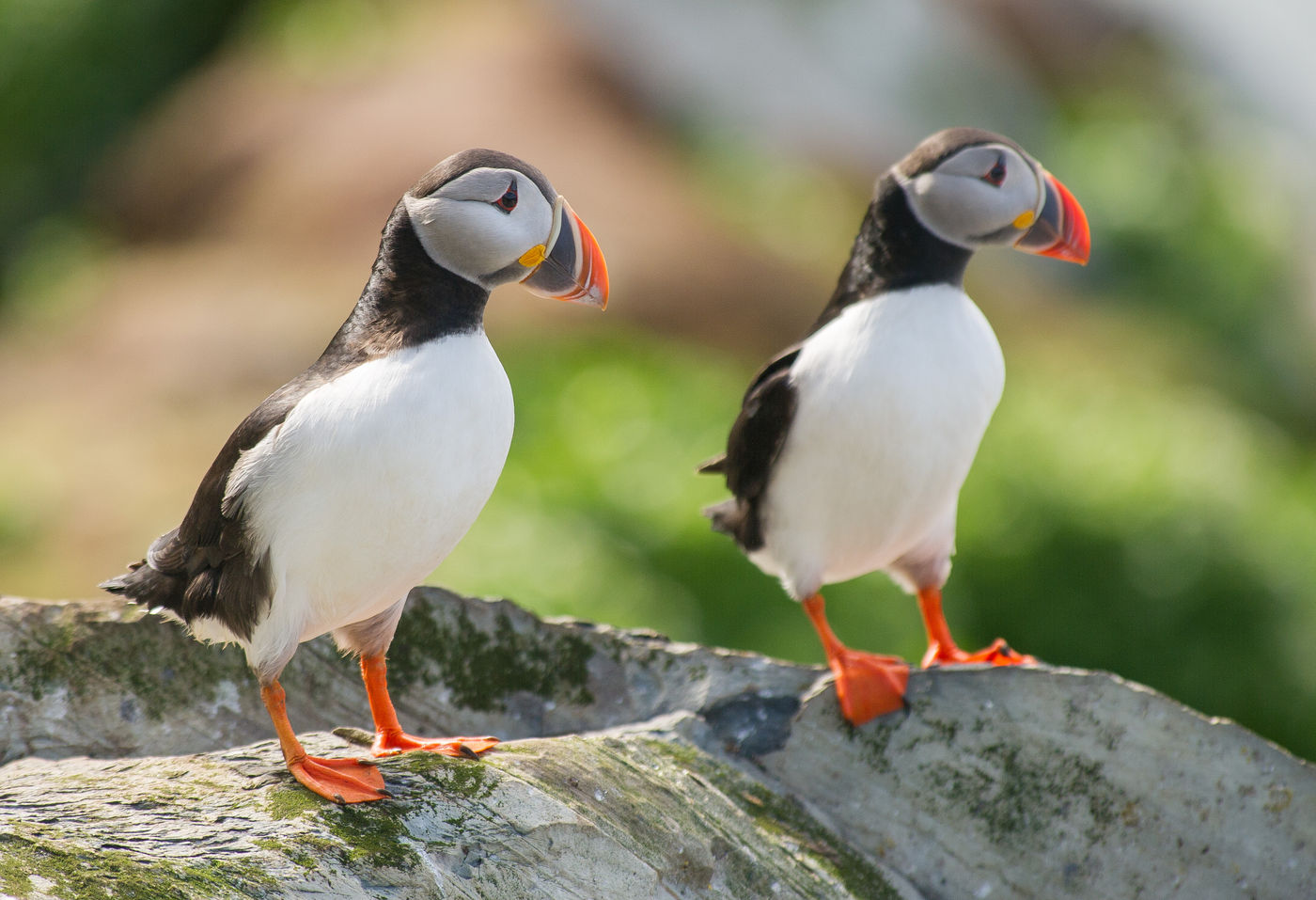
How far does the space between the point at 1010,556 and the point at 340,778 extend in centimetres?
552

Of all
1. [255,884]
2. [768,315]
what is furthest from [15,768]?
[768,315]

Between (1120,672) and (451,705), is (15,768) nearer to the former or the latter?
(451,705)

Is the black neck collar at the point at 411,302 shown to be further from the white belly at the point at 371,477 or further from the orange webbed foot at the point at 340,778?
the orange webbed foot at the point at 340,778

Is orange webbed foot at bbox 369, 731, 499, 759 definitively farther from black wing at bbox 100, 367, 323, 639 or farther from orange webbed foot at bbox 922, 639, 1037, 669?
orange webbed foot at bbox 922, 639, 1037, 669

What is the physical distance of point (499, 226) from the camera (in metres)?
3.02

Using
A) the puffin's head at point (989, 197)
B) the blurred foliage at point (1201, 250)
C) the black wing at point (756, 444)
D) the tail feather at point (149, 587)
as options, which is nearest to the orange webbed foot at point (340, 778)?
the tail feather at point (149, 587)

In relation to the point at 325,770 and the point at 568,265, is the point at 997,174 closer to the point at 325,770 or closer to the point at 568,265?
the point at 568,265

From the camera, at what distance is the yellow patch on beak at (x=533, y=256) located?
307cm

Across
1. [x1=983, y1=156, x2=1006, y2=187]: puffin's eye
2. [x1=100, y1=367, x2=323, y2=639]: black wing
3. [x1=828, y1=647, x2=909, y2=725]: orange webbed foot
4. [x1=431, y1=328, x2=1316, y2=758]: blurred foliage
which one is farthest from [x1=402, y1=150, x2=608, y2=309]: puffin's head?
[x1=431, y1=328, x2=1316, y2=758]: blurred foliage

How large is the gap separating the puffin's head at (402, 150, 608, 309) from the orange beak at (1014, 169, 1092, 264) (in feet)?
4.47

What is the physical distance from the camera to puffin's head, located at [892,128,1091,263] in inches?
147

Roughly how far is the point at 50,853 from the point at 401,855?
67cm

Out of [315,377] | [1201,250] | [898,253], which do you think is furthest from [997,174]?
[1201,250]

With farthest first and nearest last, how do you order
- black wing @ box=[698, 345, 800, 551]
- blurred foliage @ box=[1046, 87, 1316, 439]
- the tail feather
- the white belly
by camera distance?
blurred foliage @ box=[1046, 87, 1316, 439]
black wing @ box=[698, 345, 800, 551]
the tail feather
the white belly
